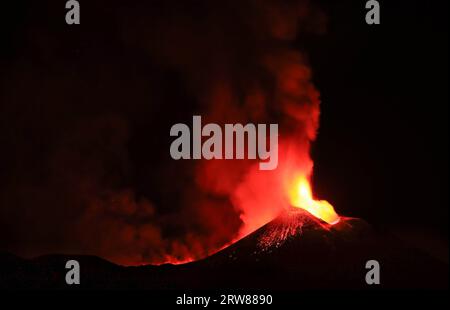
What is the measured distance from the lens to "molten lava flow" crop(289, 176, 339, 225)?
20.5m

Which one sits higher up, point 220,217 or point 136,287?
point 220,217

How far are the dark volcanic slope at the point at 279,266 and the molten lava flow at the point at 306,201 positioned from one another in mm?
1049

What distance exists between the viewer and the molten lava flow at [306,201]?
Answer: 806 inches

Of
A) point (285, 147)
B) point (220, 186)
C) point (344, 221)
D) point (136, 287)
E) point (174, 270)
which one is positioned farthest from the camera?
point (220, 186)

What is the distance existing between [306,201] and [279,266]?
347cm

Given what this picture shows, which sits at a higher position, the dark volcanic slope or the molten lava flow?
the molten lava flow

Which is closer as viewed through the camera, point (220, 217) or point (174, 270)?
point (174, 270)

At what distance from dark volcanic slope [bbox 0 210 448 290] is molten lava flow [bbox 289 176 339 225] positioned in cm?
105

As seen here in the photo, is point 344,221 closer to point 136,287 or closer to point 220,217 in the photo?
point 220,217

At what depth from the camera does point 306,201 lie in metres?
20.7

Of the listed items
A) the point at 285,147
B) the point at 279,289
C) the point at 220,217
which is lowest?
the point at 279,289

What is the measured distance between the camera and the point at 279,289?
16.8 metres

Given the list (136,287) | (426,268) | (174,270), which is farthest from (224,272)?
(426,268)

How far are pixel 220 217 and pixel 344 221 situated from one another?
15.9ft
